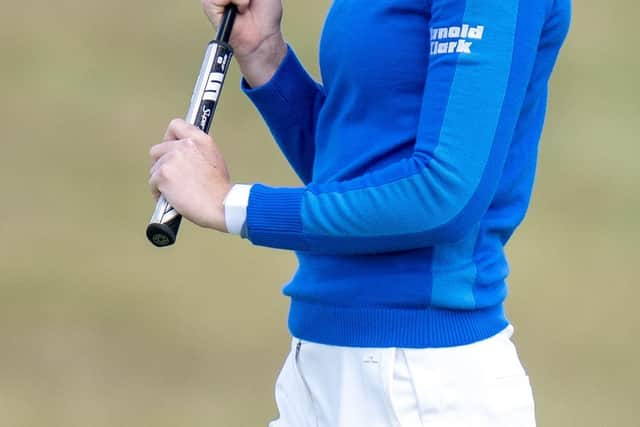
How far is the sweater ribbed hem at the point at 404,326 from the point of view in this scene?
4.57ft

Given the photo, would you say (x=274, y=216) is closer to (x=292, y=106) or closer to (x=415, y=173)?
(x=415, y=173)

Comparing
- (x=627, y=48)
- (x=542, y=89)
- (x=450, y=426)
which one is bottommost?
(x=450, y=426)

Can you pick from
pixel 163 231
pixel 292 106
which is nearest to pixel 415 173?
pixel 163 231

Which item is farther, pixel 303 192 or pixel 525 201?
pixel 525 201

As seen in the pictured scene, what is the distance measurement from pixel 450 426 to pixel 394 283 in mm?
156

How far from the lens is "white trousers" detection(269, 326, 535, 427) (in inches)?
54.3

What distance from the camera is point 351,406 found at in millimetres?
1397

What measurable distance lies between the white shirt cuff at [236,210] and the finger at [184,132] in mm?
83

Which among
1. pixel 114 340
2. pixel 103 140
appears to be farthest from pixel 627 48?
pixel 114 340

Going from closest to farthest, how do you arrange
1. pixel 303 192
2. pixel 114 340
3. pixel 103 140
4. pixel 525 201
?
pixel 303 192 → pixel 525 201 → pixel 114 340 → pixel 103 140

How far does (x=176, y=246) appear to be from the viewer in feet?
15.5

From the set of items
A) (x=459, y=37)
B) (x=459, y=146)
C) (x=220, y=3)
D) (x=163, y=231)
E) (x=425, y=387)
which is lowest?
(x=425, y=387)

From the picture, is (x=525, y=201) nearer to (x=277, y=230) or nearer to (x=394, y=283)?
(x=394, y=283)

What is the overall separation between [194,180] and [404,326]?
262 millimetres
